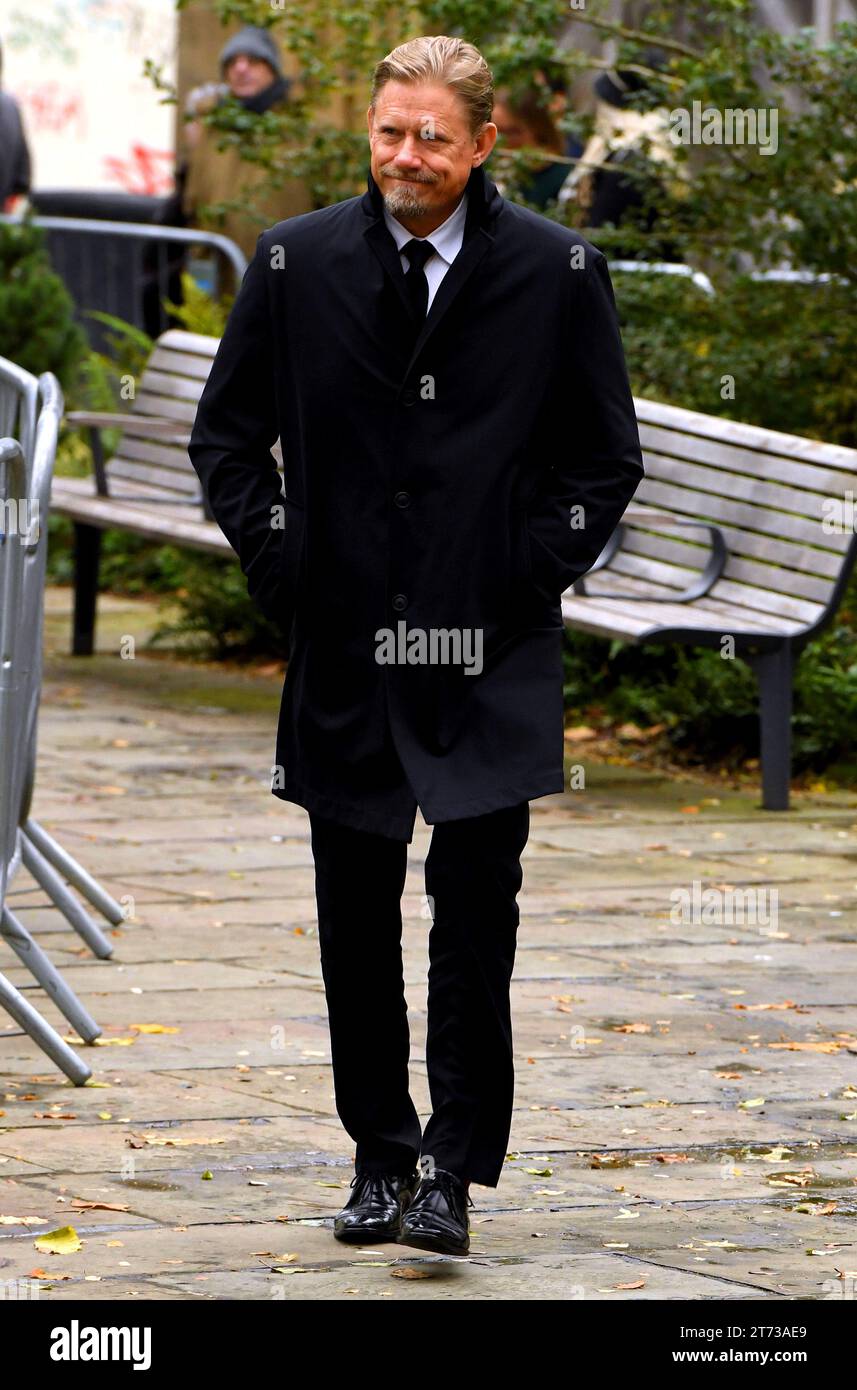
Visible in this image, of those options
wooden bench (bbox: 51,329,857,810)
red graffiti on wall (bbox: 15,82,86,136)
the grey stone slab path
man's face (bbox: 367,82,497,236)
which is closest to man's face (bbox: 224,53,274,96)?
wooden bench (bbox: 51,329,857,810)

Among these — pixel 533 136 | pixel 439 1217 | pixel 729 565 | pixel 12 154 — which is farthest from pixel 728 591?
pixel 12 154

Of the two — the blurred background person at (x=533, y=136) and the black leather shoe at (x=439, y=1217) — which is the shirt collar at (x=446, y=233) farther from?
the blurred background person at (x=533, y=136)

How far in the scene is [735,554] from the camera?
9203 mm

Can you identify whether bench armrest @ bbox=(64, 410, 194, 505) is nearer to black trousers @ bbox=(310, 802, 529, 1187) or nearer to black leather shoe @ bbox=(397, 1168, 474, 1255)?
black trousers @ bbox=(310, 802, 529, 1187)

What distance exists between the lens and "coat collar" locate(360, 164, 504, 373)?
4.38 metres

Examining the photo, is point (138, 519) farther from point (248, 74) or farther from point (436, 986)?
point (436, 986)

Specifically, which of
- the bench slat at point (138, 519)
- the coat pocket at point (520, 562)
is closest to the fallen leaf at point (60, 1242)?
the coat pocket at point (520, 562)

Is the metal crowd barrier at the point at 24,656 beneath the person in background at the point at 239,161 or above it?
beneath

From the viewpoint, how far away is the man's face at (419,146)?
4.28m

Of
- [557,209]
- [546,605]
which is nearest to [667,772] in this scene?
[557,209]

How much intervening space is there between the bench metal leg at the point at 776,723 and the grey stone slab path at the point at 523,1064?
9 centimetres
